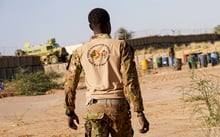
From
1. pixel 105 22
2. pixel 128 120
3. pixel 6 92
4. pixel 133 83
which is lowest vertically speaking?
pixel 6 92

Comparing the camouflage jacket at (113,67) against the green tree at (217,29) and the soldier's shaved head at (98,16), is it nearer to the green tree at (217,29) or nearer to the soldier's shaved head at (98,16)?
the soldier's shaved head at (98,16)

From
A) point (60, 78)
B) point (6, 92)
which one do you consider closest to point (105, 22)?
point (6, 92)

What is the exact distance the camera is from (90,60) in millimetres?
4367

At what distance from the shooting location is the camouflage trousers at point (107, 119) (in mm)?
4266

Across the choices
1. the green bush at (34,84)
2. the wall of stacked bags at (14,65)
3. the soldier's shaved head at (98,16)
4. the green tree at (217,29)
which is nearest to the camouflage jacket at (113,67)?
the soldier's shaved head at (98,16)

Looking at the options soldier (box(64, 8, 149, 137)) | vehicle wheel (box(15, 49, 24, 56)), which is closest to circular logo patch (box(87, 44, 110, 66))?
soldier (box(64, 8, 149, 137))

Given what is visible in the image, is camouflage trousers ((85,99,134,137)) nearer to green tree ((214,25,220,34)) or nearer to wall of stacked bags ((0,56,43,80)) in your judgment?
wall of stacked bags ((0,56,43,80))

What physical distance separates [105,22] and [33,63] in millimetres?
36548

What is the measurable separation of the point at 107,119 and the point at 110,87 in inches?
10.9

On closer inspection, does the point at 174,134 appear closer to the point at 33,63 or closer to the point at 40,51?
the point at 33,63

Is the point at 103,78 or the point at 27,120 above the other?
the point at 103,78

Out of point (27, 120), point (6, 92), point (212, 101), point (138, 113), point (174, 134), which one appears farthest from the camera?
point (6, 92)

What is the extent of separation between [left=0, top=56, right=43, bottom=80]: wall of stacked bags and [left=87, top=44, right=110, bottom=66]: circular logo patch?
3269cm

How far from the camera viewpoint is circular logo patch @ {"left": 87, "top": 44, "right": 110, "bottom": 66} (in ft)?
14.1
